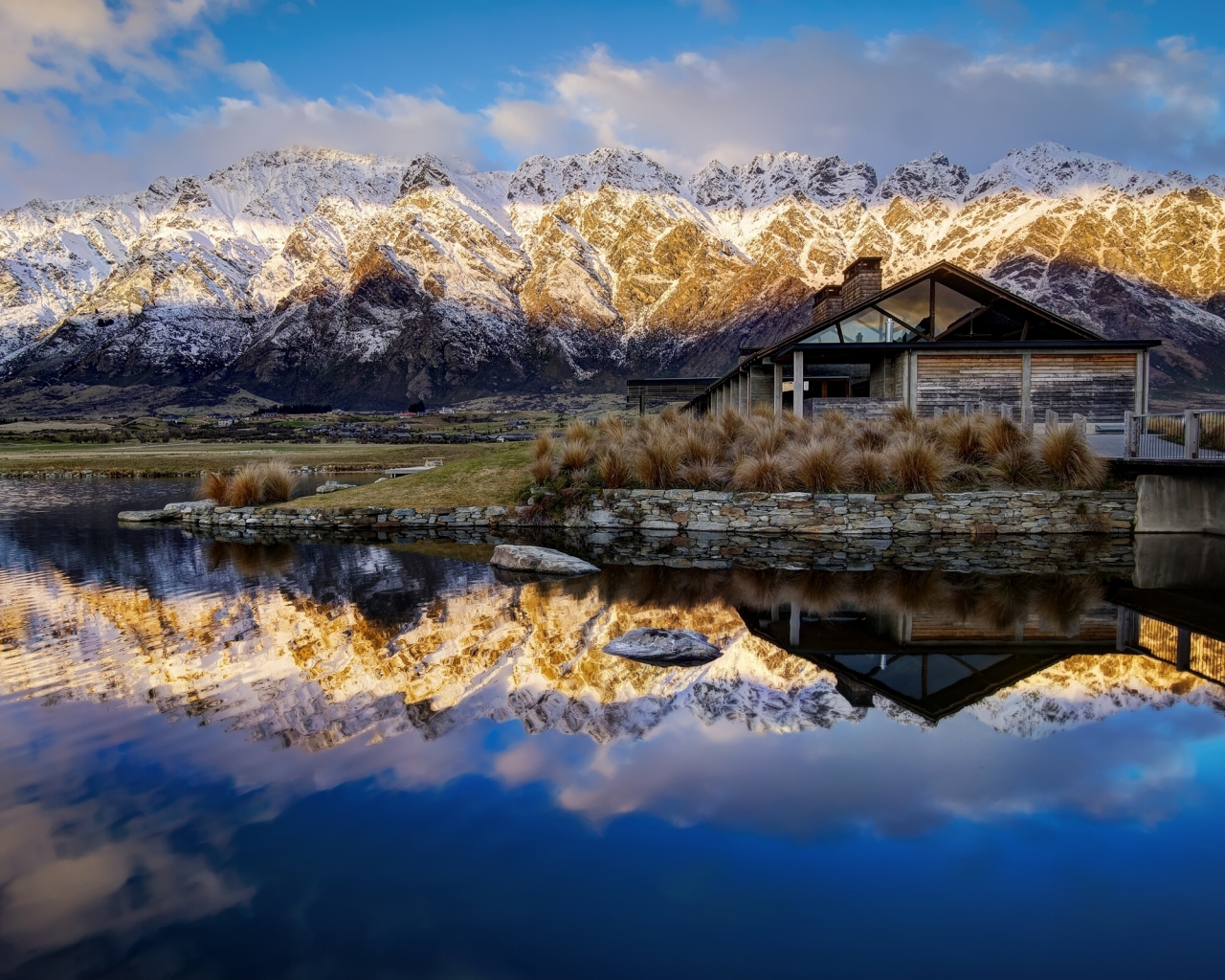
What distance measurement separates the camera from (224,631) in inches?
374

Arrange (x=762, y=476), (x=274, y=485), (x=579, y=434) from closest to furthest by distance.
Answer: (x=762, y=476)
(x=579, y=434)
(x=274, y=485)

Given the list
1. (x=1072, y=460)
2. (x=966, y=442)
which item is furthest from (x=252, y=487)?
(x=1072, y=460)

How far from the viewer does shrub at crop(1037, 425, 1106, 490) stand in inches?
645

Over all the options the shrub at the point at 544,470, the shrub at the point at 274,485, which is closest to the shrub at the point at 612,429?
the shrub at the point at 544,470

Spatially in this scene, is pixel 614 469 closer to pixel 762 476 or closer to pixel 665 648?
pixel 762 476

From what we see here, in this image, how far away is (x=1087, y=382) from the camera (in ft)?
81.8

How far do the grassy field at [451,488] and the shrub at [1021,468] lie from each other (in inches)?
453

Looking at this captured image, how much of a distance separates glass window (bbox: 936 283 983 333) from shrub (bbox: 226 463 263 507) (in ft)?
68.7

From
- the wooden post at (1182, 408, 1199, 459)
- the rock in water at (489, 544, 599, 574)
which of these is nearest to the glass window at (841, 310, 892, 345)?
the wooden post at (1182, 408, 1199, 459)

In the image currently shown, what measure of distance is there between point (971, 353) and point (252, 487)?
72.0 feet

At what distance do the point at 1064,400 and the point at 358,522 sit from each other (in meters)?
21.5

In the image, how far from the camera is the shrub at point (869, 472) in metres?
17.2

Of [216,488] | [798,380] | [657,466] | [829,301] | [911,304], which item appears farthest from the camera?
[829,301]

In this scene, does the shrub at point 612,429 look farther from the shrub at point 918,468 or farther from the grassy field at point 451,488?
the shrub at point 918,468
